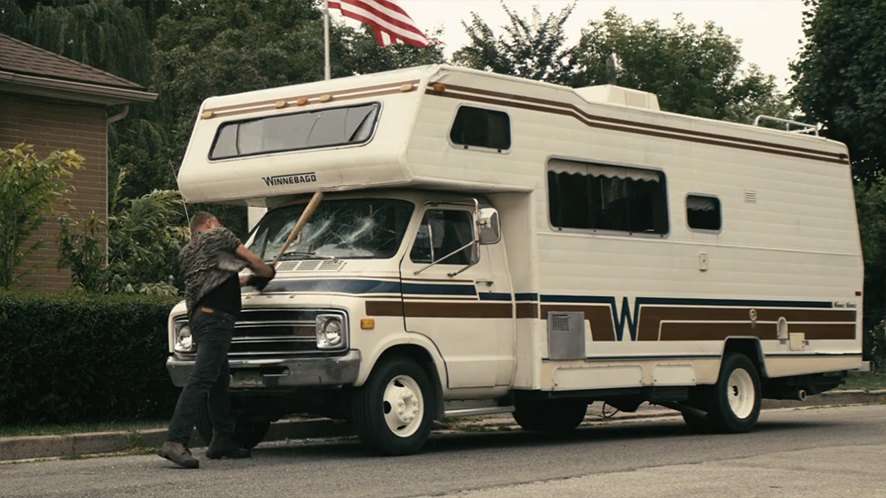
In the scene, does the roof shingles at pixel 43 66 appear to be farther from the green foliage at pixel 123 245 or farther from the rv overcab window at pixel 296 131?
the rv overcab window at pixel 296 131

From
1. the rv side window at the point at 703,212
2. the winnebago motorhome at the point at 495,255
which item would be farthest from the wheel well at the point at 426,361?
the rv side window at the point at 703,212

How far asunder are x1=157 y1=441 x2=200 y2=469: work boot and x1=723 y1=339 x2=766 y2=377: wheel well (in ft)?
21.7

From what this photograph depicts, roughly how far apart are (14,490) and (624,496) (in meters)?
3.93

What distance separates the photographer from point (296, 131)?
12.3 meters

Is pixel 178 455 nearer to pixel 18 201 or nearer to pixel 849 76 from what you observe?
pixel 18 201

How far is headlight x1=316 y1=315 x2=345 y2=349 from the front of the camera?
36.3ft

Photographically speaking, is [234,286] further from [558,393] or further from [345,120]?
[558,393]

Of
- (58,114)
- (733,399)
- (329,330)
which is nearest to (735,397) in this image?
(733,399)

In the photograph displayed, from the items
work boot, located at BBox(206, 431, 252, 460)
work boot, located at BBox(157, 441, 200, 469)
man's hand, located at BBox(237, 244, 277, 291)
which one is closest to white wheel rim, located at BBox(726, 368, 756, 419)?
man's hand, located at BBox(237, 244, 277, 291)

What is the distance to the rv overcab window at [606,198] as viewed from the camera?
13094mm

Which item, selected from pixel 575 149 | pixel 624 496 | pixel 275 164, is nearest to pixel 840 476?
pixel 624 496

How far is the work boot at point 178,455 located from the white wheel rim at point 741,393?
6558 millimetres

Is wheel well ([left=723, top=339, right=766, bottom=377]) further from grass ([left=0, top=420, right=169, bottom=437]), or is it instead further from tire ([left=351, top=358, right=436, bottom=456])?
grass ([left=0, top=420, right=169, bottom=437])

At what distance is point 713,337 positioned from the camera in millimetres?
14578
